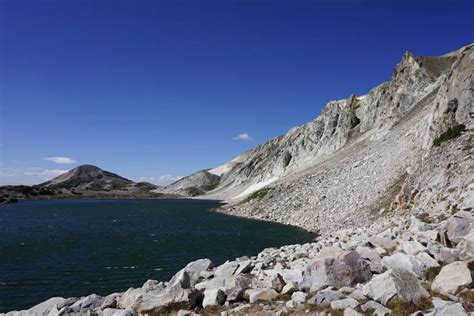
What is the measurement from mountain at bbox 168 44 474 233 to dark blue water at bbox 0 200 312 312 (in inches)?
370

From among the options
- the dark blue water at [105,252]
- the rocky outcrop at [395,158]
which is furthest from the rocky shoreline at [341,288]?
the dark blue water at [105,252]

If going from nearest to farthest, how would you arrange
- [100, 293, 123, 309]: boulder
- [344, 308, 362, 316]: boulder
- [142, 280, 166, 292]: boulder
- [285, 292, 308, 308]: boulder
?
[344, 308, 362, 316]: boulder → [285, 292, 308, 308]: boulder → [100, 293, 123, 309]: boulder → [142, 280, 166, 292]: boulder

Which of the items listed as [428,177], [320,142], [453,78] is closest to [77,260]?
[428,177]

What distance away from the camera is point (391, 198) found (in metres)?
48.3

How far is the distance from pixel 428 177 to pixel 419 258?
26247 millimetres

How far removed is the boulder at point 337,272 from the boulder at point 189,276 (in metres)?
5.22

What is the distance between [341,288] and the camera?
44.3ft

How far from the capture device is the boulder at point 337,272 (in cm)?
1401

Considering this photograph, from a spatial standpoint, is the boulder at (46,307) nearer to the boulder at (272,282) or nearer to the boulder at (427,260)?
the boulder at (272,282)

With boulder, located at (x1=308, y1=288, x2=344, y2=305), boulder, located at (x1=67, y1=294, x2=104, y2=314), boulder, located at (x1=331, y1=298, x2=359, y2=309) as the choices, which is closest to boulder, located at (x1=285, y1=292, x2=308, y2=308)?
boulder, located at (x1=308, y1=288, x2=344, y2=305)

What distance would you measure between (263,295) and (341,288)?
2849 millimetres

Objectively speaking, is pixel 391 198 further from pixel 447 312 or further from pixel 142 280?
pixel 447 312

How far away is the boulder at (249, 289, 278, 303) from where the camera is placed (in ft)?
46.3

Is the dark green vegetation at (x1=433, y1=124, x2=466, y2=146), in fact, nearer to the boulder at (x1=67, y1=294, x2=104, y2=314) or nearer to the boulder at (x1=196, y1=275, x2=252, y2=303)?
the boulder at (x1=196, y1=275, x2=252, y2=303)
